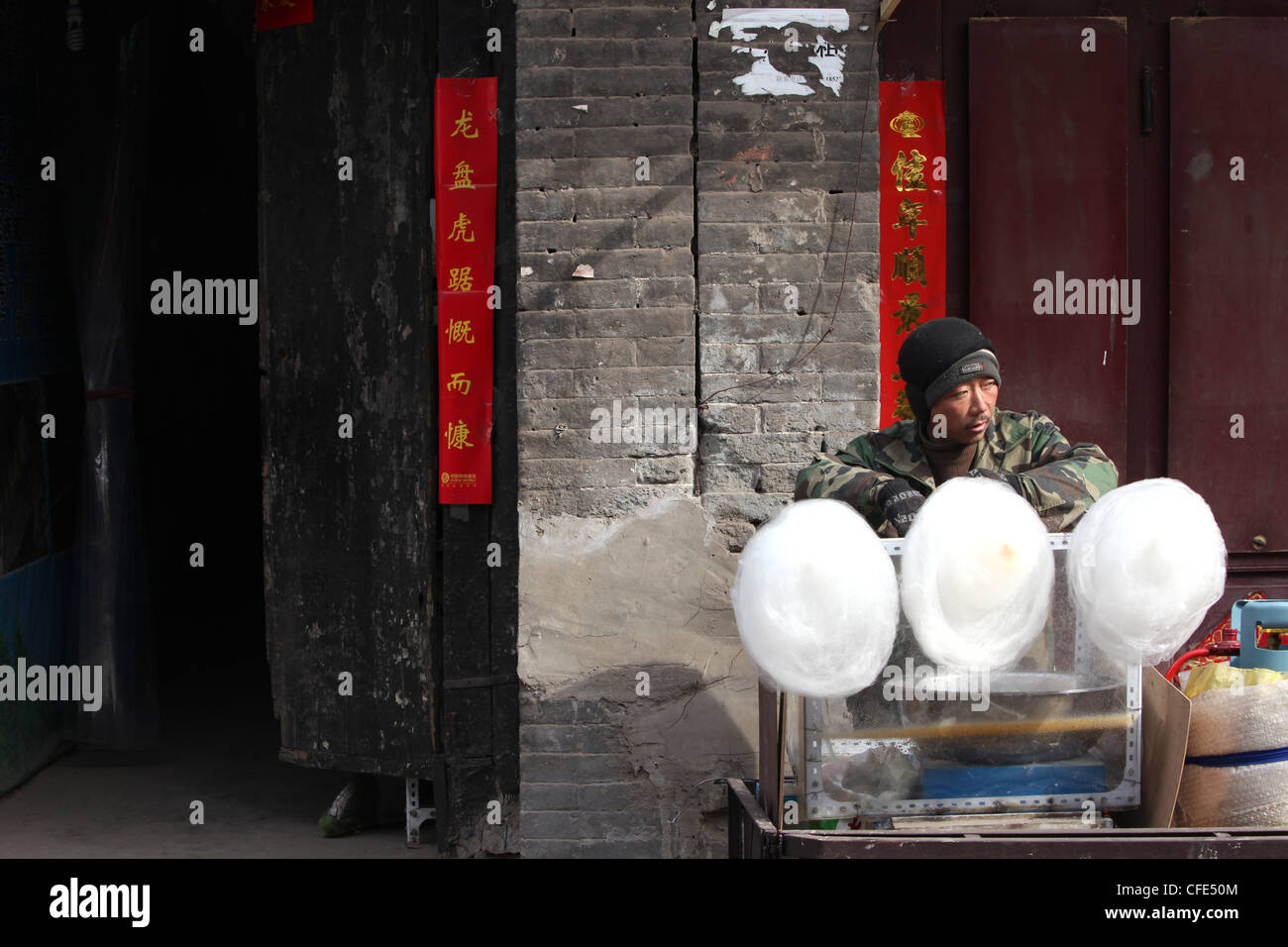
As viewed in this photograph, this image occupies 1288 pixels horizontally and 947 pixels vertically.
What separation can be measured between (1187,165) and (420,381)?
2.74m

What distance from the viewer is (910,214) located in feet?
13.4

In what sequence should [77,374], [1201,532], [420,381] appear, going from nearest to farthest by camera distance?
[1201,532]
[420,381]
[77,374]

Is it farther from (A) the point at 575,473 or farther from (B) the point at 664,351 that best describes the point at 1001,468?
(A) the point at 575,473

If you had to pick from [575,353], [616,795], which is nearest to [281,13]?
[575,353]

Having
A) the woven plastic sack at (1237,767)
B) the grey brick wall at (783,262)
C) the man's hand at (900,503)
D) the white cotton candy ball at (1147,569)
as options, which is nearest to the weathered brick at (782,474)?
the grey brick wall at (783,262)

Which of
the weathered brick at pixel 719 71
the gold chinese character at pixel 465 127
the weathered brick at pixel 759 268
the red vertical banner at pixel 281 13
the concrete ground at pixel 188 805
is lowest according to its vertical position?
the concrete ground at pixel 188 805

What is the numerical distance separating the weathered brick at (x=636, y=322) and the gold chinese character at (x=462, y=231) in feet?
2.08

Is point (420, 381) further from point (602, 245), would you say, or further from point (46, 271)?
point (46, 271)

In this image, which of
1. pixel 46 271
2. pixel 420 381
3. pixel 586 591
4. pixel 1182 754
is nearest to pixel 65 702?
pixel 46 271

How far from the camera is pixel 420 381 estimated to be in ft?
14.7

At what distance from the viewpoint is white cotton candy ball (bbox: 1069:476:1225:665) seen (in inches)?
97.6

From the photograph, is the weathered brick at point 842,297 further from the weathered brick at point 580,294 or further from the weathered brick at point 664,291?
the weathered brick at point 580,294

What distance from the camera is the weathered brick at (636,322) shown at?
389 centimetres

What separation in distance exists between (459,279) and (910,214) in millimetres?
1551
